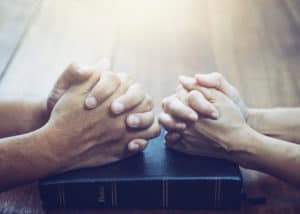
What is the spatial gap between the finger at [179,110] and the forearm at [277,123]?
0.65 feet

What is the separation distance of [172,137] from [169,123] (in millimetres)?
32

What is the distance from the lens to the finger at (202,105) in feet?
4.25

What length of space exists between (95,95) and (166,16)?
761mm

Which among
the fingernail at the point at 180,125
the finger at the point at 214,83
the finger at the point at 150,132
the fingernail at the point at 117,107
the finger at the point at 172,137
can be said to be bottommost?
the finger at the point at 172,137

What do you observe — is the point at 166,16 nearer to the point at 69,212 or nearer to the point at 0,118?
the point at 0,118

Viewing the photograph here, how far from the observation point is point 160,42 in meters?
1.80

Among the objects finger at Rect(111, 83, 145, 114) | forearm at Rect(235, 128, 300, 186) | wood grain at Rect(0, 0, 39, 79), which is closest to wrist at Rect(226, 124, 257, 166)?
forearm at Rect(235, 128, 300, 186)

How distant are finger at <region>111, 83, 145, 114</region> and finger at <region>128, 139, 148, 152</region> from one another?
0.07 meters

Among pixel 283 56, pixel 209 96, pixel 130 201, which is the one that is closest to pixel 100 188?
pixel 130 201

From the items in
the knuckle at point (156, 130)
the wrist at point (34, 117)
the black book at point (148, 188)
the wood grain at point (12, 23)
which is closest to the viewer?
the black book at point (148, 188)

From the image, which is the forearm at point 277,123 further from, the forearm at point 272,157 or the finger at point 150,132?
the finger at point 150,132

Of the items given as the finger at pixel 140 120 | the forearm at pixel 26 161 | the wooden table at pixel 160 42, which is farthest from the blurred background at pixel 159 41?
the forearm at pixel 26 161

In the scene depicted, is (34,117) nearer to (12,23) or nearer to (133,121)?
(133,121)

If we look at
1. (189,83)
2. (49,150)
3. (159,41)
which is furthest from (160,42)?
(49,150)
